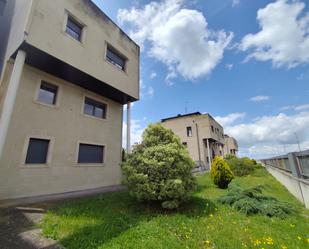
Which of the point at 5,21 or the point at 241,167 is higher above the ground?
the point at 5,21

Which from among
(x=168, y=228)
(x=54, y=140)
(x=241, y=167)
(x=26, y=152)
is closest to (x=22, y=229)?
(x=168, y=228)

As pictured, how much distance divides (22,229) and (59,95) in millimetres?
6706

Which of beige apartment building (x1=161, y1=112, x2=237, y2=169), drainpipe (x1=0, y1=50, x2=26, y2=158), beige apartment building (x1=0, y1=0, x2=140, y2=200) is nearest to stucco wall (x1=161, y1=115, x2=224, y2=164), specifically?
beige apartment building (x1=161, y1=112, x2=237, y2=169)

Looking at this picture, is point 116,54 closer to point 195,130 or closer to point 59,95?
point 59,95

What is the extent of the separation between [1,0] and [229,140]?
54.7 metres

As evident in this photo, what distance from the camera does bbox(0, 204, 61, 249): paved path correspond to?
133 inches

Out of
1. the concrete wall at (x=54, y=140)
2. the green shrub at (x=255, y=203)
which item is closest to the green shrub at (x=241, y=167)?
the green shrub at (x=255, y=203)

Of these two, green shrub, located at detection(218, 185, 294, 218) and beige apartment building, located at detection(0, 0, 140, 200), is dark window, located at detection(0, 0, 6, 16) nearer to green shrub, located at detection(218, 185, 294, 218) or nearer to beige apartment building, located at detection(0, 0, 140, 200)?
beige apartment building, located at detection(0, 0, 140, 200)

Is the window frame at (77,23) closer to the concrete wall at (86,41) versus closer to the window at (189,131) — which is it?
the concrete wall at (86,41)

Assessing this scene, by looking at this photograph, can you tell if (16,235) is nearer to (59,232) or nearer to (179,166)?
(59,232)

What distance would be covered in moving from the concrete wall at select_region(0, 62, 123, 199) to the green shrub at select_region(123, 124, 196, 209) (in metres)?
4.52

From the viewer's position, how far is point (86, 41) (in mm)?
9508

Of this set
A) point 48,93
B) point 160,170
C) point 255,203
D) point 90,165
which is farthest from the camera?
point 90,165

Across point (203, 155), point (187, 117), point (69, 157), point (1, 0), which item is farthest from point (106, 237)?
point (187, 117)
